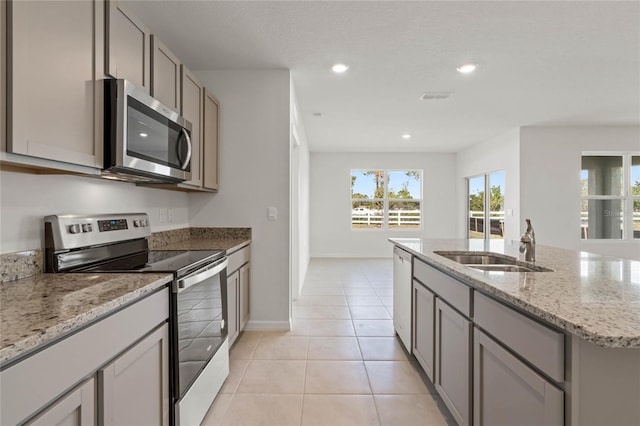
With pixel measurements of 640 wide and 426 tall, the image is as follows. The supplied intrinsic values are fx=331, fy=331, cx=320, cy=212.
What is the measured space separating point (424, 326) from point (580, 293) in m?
1.11

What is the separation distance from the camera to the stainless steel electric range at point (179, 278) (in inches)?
60.7

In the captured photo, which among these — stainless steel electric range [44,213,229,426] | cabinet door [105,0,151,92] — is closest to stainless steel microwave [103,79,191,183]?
cabinet door [105,0,151,92]

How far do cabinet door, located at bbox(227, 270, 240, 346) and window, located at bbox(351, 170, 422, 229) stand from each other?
553 cm

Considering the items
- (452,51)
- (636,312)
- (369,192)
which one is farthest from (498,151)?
(636,312)

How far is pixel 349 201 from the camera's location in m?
7.94

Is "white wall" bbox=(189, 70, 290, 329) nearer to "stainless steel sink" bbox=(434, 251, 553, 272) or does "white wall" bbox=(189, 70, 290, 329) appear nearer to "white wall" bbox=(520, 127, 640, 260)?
"stainless steel sink" bbox=(434, 251, 553, 272)

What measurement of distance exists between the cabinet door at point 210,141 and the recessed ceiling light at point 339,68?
1159 millimetres

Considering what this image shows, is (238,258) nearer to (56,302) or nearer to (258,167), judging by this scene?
(258,167)

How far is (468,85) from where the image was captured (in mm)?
3658

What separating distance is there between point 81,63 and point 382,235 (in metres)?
7.13

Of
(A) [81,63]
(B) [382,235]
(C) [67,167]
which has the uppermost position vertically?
(A) [81,63]

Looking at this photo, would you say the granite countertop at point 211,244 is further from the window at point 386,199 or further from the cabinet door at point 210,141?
the window at point 386,199

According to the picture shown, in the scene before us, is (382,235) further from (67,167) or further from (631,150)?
(67,167)

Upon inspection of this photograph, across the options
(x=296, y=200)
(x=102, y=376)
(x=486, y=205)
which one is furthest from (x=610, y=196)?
(x=102, y=376)
